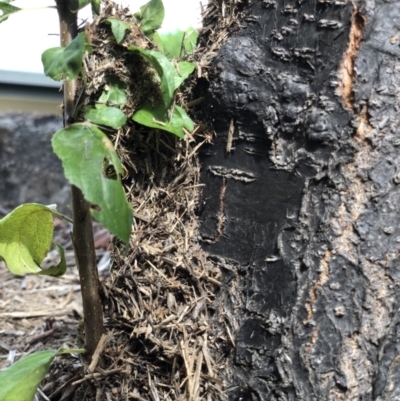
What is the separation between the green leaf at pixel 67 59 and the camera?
29.3 inches

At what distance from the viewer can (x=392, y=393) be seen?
2.86ft

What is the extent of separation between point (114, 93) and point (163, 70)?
10 centimetres

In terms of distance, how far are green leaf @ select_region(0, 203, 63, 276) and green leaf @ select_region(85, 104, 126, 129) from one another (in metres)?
0.17

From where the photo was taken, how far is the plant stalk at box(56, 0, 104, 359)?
2.76 ft

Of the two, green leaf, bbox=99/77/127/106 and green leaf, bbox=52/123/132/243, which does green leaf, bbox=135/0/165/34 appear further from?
green leaf, bbox=52/123/132/243

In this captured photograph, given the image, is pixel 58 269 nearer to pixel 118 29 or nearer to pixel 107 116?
pixel 107 116

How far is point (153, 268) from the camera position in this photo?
0.96m

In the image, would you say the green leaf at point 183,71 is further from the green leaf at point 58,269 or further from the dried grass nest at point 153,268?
the green leaf at point 58,269

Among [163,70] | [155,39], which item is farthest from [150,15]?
[163,70]

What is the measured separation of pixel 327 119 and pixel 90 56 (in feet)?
1.33

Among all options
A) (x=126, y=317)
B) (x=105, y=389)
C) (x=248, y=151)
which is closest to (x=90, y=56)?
(x=248, y=151)

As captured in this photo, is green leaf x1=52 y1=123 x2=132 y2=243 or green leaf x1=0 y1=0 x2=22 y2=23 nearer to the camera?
green leaf x1=52 y1=123 x2=132 y2=243

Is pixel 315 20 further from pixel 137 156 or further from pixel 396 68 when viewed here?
pixel 137 156

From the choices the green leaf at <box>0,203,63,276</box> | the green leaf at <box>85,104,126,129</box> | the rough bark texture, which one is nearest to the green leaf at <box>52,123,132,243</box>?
the green leaf at <box>85,104,126,129</box>
